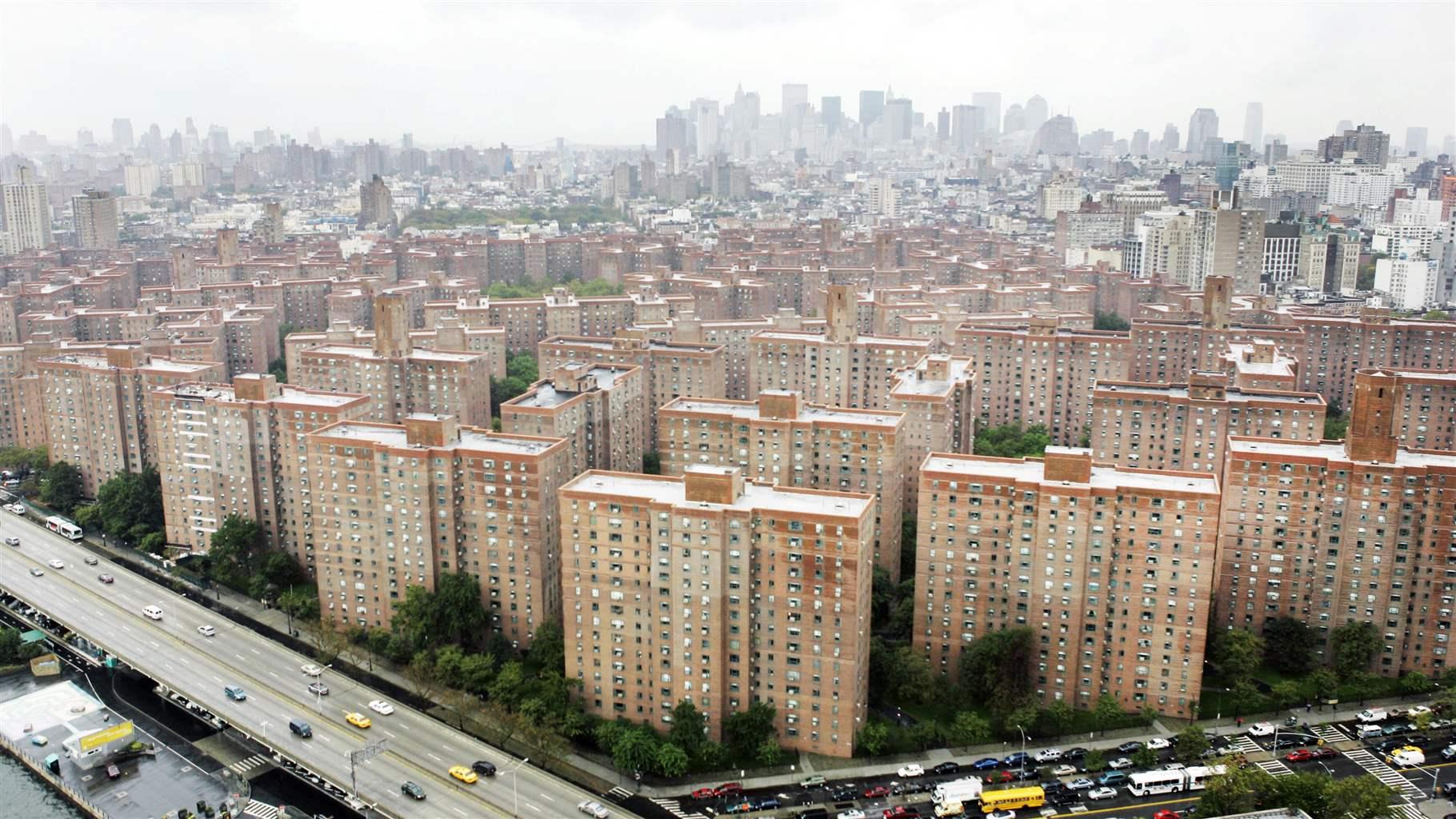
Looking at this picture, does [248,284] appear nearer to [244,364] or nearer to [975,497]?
[244,364]

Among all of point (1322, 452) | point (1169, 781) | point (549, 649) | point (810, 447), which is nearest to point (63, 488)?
point (549, 649)

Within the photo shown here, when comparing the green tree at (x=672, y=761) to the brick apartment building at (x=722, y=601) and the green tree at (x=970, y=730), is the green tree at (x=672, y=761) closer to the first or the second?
the brick apartment building at (x=722, y=601)

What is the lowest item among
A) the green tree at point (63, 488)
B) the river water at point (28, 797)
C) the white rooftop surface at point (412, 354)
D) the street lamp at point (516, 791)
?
the river water at point (28, 797)

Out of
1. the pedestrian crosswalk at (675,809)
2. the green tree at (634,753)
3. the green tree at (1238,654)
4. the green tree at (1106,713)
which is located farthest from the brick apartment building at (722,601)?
the green tree at (1238,654)

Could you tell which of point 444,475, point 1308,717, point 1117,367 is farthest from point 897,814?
point 1117,367

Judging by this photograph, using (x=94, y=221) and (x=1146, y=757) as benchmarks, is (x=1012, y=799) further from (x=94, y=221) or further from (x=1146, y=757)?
(x=94, y=221)

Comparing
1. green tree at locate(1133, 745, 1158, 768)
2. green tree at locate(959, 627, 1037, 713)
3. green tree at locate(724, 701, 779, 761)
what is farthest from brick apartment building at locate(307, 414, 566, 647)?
green tree at locate(1133, 745, 1158, 768)
